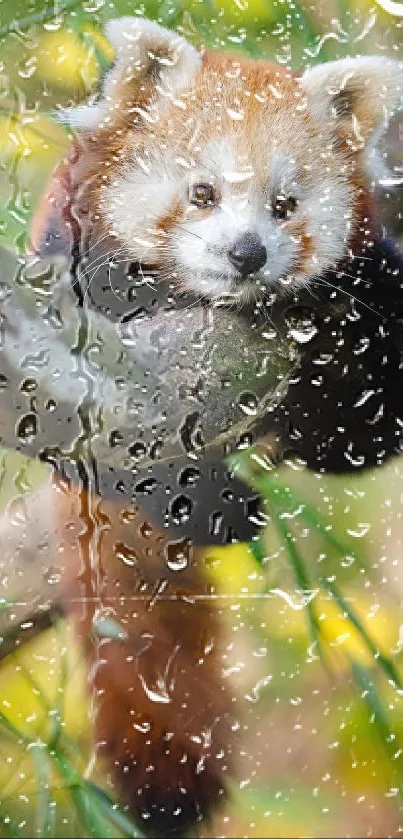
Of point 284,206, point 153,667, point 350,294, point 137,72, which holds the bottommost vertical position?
point 153,667

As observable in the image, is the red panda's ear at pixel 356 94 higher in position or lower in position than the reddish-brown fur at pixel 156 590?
higher

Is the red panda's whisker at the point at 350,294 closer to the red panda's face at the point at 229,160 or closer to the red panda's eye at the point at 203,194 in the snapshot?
the red panda's face at the point at 229,160

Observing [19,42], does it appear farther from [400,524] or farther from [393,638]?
[393,638]

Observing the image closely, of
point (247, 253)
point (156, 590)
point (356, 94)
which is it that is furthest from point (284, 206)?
point (156, 590)

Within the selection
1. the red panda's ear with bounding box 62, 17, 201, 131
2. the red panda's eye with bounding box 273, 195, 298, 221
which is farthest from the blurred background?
the red panda's eye with bounding box 273, 195, 298, 221

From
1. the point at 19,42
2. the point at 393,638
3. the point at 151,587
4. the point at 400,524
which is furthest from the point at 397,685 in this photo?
the point at 19,42

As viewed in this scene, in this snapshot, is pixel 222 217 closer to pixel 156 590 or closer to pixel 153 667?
pixel 156 590

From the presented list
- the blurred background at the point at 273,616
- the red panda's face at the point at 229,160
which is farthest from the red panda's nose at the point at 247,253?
the blurred background at the point at 273,616

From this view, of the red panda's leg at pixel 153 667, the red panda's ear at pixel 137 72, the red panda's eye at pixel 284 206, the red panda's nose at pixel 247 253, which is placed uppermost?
the red panda's ear at pixel 137 72
